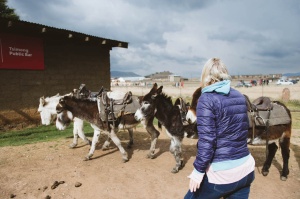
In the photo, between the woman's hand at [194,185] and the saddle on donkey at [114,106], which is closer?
the woman's hand at [194,185]

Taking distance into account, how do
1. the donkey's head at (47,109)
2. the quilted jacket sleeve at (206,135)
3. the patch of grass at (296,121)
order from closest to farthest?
the quilted jacket sleeve at (206,135) → the donkey's head at (47,109) → the patch of grass at (296,121)

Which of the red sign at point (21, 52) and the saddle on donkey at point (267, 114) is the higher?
the red sign at point (21, 52)

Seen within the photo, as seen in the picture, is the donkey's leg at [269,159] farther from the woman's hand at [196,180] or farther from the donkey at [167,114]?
the woman's hand at [196,180]

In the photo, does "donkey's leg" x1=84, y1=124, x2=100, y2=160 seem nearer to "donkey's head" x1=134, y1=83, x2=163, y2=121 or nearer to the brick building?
"donkey's head" x1=134, y1=83, x2=163, y2=121

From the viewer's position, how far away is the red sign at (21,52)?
32.7 feet

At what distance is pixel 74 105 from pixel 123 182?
8.65 ft

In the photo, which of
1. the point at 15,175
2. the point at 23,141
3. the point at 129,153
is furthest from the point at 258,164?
the point at 23,141

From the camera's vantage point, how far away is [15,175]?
541 centimetres

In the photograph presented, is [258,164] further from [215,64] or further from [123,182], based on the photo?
[215,64]

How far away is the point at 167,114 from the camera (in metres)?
5.72

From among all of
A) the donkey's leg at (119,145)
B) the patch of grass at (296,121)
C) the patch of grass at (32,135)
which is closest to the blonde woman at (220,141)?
the donkey's leg at (119,145)

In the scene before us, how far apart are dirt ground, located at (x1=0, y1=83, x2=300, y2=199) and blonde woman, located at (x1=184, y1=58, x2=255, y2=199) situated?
8.73 feet

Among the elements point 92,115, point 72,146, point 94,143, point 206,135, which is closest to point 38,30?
point 72,146

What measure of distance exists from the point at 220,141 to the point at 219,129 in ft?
0.37
